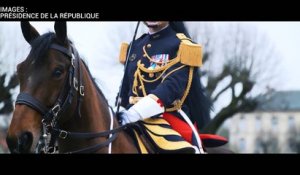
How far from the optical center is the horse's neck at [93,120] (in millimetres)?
4484

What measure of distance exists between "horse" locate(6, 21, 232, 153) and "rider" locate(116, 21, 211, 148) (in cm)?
33

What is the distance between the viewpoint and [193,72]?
207 inches

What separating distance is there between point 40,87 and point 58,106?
0.20 metres

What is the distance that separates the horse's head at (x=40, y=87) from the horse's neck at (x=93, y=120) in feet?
0.97

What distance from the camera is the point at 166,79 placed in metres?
5.04

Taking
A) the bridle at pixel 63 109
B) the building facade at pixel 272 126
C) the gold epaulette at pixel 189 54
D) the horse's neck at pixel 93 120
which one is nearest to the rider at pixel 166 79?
the gold epaulette at pixel 189 54

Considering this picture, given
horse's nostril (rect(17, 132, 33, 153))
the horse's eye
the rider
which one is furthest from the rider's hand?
horse's nostril (rect(17, 132, 33, 153))

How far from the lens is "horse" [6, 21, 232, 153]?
3.99 metres

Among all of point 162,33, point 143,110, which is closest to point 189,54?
point 162,33

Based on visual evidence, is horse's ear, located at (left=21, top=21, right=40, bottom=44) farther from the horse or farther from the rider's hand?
the rider's hand
